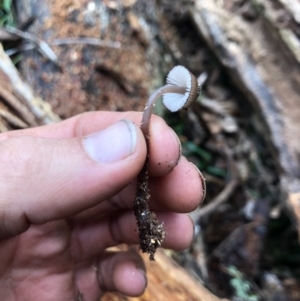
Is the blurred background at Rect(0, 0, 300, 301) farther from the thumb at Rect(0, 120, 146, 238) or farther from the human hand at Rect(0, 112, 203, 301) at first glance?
the thumb at Rect(0, 120, 146, 238)

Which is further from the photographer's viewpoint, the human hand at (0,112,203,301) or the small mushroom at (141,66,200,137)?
the small mushroom at (141,66,200,137)

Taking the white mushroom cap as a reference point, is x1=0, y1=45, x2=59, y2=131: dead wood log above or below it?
below

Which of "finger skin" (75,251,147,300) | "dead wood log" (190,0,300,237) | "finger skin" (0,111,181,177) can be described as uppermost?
"finger skin" (0,111,181,177)

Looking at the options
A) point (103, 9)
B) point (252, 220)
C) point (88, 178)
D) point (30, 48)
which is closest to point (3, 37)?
point (30, 48)

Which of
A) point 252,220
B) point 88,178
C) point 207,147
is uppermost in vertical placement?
point 88,178

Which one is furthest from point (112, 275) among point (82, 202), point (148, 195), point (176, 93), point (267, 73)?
point (267, 73)

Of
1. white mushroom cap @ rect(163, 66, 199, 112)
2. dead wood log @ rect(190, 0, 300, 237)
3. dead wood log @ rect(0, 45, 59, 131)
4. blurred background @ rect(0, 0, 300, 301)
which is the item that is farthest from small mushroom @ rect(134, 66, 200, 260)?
dead wood log @ rect(190, 0, 300, 237)

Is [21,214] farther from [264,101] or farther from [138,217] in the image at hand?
[264,101]
